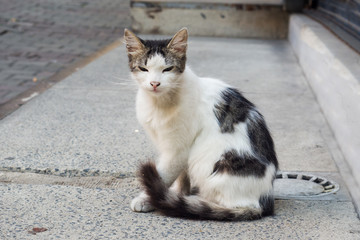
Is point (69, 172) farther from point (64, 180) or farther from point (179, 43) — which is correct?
point (179, 43)

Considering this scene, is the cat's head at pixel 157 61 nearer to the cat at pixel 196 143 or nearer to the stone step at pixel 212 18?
the cat at pixel 196 143

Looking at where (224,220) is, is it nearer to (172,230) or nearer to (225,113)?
(172,230)

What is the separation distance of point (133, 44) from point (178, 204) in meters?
0.98

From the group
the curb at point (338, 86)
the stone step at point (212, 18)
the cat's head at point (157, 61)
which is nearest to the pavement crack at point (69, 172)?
the cat's head at point (157, 61)

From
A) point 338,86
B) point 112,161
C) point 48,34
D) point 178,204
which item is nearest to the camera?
point 178,204

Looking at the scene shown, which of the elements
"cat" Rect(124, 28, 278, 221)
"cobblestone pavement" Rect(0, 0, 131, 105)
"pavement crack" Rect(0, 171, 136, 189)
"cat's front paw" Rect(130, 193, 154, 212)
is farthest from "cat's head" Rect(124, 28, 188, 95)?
"cobblestone pavement" Rect(0, 0, 131, 105)

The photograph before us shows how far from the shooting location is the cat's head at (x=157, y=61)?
2953 mm

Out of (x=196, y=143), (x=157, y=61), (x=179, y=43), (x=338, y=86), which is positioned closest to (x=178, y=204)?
(x=196, y=143)

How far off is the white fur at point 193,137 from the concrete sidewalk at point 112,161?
7.2 inches

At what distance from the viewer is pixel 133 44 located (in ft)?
10.1

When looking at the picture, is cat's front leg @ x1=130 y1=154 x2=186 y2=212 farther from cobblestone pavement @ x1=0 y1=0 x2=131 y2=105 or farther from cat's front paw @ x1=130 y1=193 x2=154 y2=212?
cobblestone pavement @ x1=0 y1=0 x2=131 y2=105

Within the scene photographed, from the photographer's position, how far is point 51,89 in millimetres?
5746

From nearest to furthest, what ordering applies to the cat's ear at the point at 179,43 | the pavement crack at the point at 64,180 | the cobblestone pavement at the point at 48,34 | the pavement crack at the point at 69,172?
the cat's ear at the point at 179,43
the pavement crack at the point at 64,180
the pavement crack at the point at 69,172
the cobblestone pavement at the point at 48,34

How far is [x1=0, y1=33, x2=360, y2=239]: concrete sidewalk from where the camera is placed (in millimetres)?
2863
